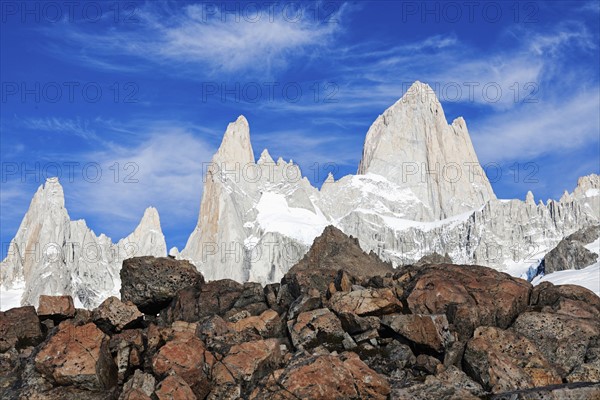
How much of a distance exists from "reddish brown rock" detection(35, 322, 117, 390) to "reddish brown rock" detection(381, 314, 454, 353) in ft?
42.6

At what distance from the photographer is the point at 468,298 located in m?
32.8

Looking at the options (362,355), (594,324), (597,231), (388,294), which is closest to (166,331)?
(362,355)

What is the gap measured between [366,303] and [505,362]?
8.30 m

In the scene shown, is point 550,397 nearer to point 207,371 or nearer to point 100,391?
point 207,371

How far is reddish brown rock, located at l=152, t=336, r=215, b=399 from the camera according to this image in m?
25.1

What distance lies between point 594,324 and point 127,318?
23735 millimetres

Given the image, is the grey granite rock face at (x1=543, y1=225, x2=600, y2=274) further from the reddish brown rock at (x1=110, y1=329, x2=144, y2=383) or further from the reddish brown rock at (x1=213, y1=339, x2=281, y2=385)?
the reddish brown rock at (x1=110, y1=329, x2=144, y2=383)

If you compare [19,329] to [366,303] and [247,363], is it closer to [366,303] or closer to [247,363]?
[247,363]

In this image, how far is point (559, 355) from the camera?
2906cm

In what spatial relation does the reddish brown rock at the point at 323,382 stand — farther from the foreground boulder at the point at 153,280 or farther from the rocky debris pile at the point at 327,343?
the foreground boulder at the point at 153,280

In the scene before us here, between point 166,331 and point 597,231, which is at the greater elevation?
point 597,231

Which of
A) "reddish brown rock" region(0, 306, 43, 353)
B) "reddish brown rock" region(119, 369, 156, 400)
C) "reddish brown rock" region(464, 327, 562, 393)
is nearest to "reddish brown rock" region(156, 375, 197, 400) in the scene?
"reddish brown rock" region(119, 369, 156, 400)

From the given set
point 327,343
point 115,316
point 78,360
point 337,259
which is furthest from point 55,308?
point 337,259

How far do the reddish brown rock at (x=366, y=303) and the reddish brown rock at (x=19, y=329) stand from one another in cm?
1654
